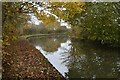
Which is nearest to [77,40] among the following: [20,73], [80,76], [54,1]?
[80,76]

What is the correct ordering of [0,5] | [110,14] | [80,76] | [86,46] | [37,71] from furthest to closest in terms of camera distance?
[86,46] < [110,14] < [80,76] < [37,71] < [0,5]

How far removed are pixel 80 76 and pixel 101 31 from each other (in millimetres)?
2876

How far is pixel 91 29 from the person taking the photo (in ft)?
20.1

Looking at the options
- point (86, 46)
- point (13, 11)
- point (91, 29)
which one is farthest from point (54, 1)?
point (86, 46)

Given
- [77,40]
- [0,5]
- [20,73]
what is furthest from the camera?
[77,40]

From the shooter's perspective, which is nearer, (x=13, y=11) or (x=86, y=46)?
(x=13, y=11)

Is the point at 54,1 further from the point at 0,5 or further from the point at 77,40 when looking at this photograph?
the point at 77,40

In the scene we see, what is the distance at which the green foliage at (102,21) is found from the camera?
547 centimetres

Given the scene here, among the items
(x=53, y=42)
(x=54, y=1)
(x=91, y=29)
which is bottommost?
(x=53, y=42)

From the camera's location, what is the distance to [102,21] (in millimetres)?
5672

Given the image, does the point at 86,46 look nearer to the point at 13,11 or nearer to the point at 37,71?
the point at 37,71

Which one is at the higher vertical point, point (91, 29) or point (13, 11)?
point (13, 11)

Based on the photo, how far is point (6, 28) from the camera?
194cm

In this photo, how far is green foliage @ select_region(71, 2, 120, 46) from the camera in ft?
18.0
